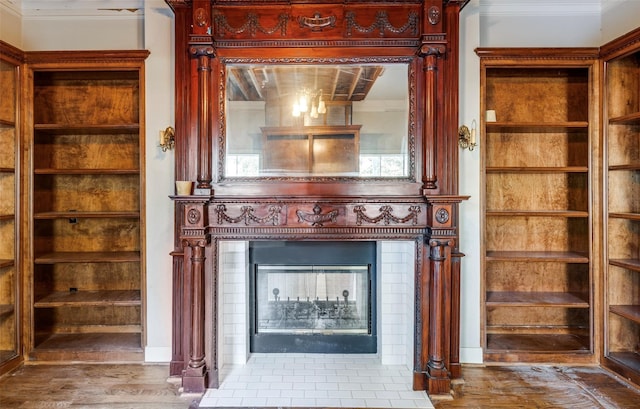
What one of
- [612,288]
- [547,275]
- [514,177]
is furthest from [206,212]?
[612,288]

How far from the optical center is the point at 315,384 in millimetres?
2570

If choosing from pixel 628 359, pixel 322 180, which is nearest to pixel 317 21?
pixel 322 180

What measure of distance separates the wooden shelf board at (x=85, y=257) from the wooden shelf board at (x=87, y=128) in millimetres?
984

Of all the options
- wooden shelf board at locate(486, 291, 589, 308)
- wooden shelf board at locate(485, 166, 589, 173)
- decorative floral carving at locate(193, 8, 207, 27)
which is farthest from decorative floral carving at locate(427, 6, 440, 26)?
wooden shelf board at locate(486, 291, 589, 308)

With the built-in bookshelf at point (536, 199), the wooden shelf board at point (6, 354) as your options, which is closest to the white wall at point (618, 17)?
the built-in bookshelf at point (536, 199)

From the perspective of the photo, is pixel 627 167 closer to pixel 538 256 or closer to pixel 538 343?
pixel 538 256

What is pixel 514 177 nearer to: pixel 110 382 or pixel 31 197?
pixel 110 382

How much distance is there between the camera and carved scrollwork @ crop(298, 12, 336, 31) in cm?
257

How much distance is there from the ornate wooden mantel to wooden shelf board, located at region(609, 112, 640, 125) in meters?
1.22

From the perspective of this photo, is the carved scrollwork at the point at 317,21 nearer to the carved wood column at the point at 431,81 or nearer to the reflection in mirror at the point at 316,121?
the reflection in mirror at the point at 316,121

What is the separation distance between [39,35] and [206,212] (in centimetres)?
202

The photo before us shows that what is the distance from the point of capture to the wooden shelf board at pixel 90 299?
2.91 metres

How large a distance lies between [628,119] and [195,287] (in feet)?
10.5

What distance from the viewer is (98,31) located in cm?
298
